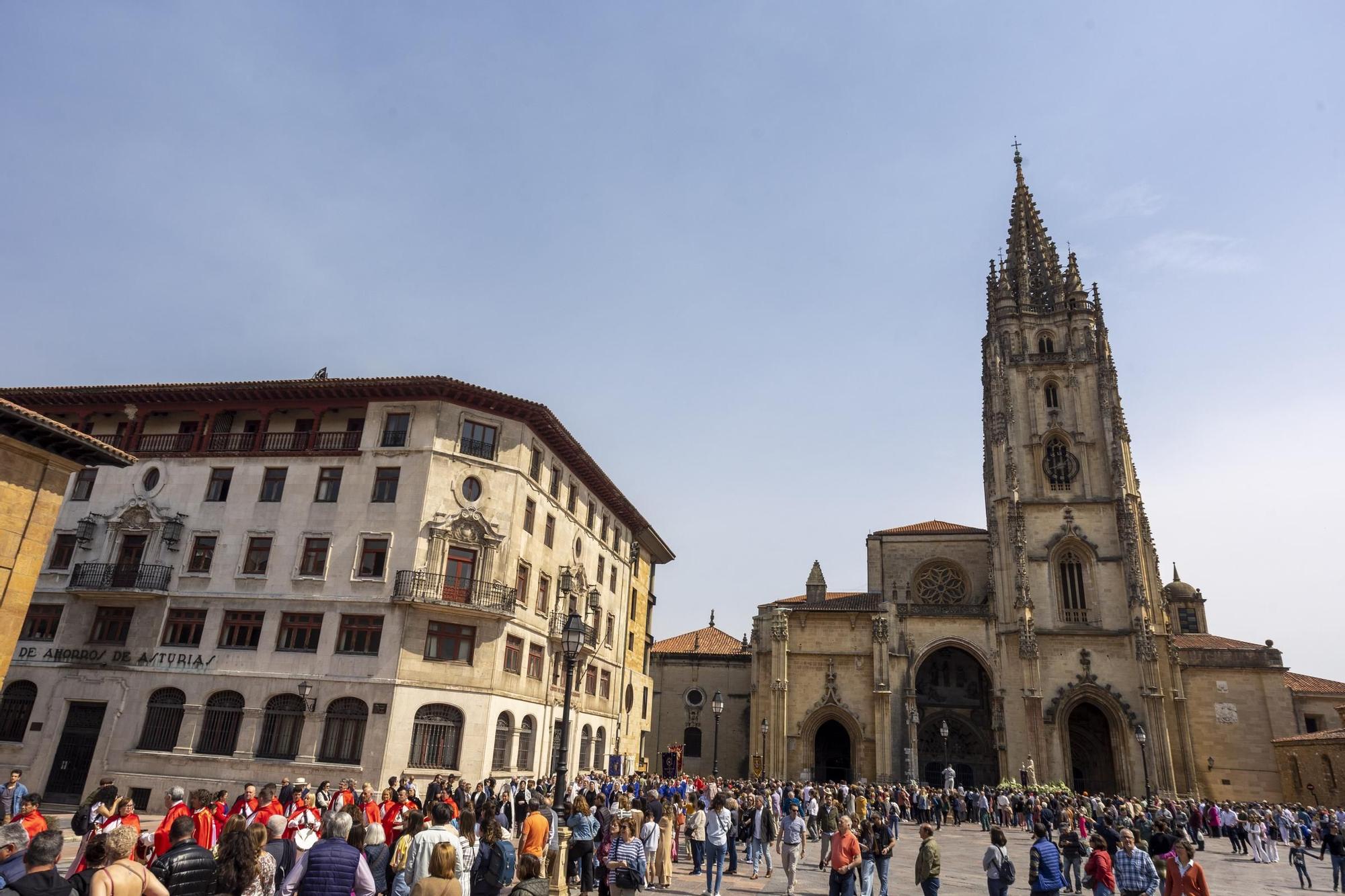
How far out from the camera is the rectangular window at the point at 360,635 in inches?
896

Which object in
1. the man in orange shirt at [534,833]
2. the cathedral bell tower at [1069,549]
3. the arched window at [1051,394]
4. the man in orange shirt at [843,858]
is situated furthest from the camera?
the arched window at [1051,394]

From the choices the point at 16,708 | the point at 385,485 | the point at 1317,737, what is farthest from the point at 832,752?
the point at 16,708

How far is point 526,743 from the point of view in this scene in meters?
26.4

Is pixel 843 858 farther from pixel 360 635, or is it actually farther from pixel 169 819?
pixel 360 635

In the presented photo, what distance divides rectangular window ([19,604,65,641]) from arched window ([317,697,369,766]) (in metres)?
9.90

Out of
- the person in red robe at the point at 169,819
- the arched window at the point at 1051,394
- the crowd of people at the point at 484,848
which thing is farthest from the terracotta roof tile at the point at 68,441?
the arched window at the point at 1051,394

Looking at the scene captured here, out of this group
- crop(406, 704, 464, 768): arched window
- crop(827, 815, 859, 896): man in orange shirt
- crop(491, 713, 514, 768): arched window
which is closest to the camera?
crop(827, 815, 859, 896): man in orange shirt

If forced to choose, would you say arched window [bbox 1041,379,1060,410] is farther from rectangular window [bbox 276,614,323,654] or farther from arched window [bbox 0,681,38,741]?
arched window [bbox 0,681,38,741]

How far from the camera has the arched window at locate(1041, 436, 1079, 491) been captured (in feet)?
155

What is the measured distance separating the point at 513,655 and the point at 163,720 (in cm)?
1015

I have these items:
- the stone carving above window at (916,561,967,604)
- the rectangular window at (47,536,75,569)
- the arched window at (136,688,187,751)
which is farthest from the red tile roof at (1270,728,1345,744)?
the rectangular window at (47,536,75,569)

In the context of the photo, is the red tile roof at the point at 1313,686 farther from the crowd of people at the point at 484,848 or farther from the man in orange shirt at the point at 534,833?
the man in orange shirt at the point at 534,833

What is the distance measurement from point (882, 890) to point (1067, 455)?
136ft

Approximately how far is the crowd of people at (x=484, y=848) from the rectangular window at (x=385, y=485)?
8.15 meters
